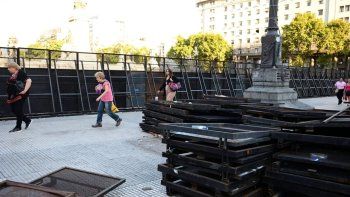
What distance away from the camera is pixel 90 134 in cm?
877

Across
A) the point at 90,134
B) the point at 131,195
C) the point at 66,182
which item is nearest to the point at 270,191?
the point at 131,195

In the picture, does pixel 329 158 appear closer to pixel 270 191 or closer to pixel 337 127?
pixel 337 127

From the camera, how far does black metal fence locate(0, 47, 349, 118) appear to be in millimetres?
12477

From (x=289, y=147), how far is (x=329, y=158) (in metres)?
0.70

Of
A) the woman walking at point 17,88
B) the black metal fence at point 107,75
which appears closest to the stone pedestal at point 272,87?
the black metal fence at point 107,75

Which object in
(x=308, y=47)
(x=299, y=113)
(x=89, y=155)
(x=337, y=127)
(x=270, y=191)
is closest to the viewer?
(x=337, y=127)

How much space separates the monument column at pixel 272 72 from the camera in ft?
44.2

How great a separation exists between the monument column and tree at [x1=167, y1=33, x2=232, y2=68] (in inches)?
2292

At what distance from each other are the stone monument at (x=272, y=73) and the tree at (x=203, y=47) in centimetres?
5822

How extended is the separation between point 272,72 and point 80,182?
10801 mm

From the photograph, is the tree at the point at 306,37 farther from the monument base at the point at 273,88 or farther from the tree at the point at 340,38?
the monument base at the point at 273,88

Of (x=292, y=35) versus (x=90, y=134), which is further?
(x=292, y=35)

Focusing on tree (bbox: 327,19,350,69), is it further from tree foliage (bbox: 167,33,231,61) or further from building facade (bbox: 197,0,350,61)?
tree foliage (bbox: 167,33,231,61)

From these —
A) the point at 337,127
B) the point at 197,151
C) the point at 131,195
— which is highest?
the point at 337,127
